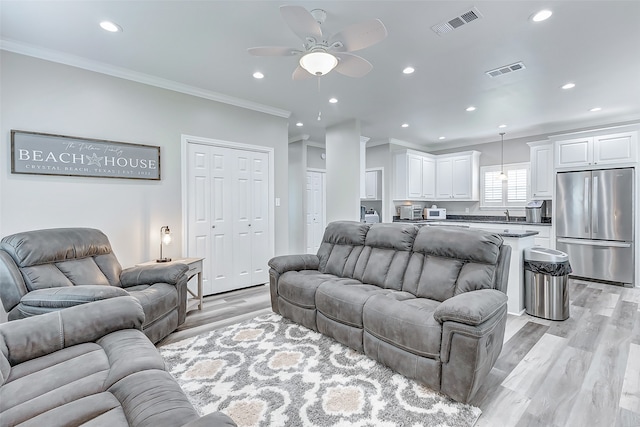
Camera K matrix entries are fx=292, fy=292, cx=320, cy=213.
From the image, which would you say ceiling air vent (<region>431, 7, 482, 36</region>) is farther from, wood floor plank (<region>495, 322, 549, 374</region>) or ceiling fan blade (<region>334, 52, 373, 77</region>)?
wood floor plank (<region>495, 322, 549, 374</region>)

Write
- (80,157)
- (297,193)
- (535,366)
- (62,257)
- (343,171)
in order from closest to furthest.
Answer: (535,366)
(62,257)
(80,157)
(343,171)
(297,193)

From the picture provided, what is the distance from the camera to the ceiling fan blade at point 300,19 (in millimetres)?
1824

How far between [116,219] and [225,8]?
2.50 metres

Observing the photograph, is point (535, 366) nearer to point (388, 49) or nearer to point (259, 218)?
point (388, 49)

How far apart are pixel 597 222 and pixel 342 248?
168 inches

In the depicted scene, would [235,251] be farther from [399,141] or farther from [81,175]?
[399,141]

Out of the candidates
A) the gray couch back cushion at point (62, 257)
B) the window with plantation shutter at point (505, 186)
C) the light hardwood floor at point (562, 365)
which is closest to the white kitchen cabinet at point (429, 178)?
the window with plantation shutter at point (505, 186)

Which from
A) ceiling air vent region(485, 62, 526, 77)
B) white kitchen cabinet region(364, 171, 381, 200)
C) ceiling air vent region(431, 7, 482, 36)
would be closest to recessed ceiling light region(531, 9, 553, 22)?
ceiling air vent region(431, 7, 482, 36)

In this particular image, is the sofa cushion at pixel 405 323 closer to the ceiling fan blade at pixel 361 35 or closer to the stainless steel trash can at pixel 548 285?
the stainless steel trash can at pixel 548 285

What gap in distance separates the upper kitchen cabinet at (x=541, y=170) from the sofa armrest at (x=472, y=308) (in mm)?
4582

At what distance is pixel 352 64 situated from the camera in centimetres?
243

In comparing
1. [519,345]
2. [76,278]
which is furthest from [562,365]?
[76,278]

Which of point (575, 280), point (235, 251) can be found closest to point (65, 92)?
point (235, 251)

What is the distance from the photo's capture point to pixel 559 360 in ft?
7.82
